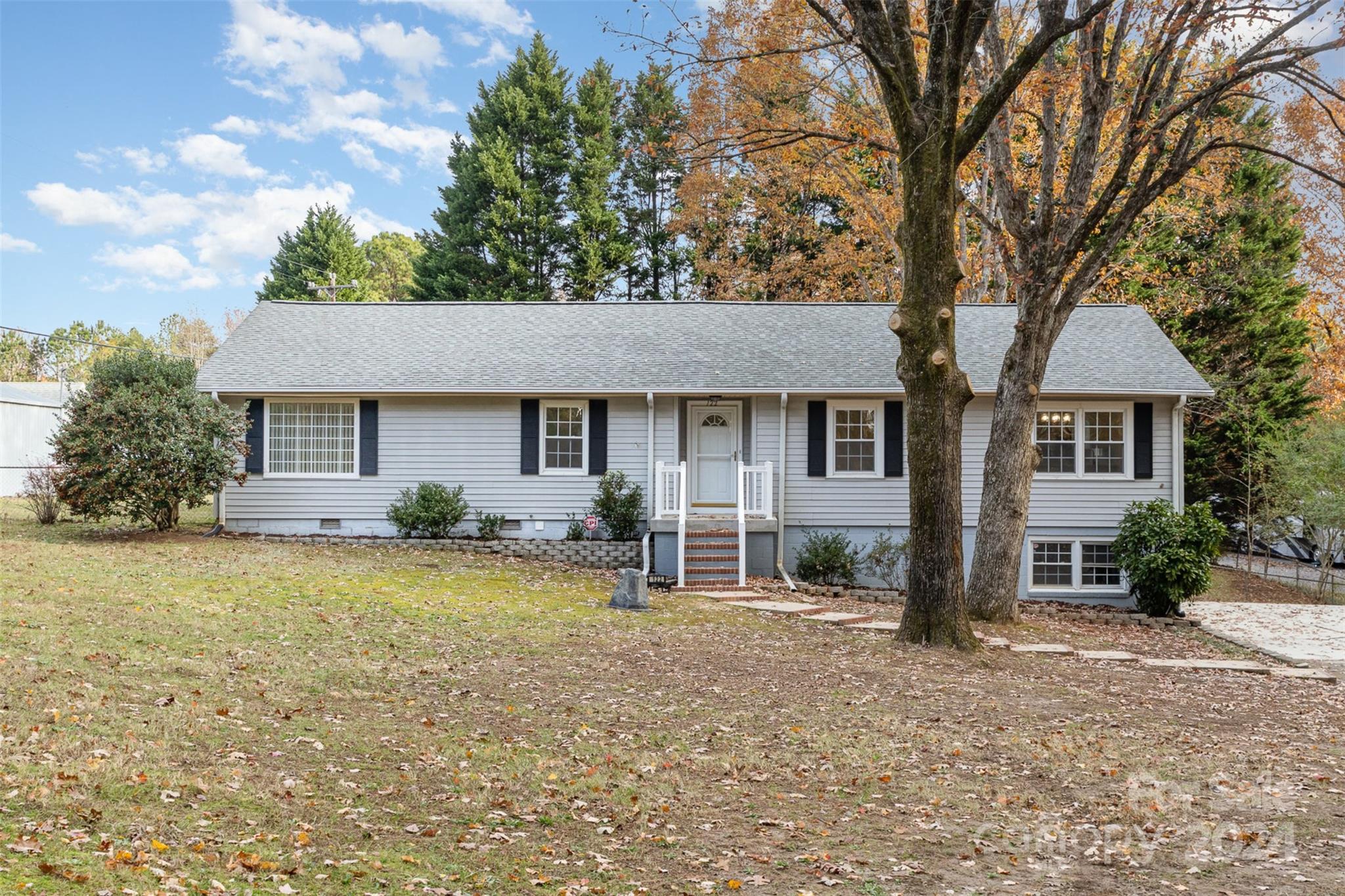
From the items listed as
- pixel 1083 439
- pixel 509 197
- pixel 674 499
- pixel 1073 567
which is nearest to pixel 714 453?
pixel 674 499

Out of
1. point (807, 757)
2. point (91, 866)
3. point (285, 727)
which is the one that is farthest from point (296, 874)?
point (807, 757)

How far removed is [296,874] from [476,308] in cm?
1595

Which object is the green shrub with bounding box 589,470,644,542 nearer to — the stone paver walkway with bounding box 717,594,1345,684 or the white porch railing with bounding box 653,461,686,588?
the white porch railing with bounding box 653,461,686,588

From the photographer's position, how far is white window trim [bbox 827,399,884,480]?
1562 cm

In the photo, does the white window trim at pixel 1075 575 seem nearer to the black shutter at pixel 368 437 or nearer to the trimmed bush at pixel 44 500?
the black shutter at pixel 368 437

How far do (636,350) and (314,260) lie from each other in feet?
91.0

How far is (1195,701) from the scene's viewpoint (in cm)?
792

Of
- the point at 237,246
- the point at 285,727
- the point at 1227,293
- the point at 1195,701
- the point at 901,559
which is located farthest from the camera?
the point at 237,246

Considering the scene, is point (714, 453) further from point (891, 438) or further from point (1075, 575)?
point (1075, 575)

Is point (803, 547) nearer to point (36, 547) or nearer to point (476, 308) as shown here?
point (476, 308)

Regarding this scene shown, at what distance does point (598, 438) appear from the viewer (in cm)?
1579

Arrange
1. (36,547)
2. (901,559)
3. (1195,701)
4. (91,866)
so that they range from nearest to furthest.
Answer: (91,866), (1195,701), (36,547), (901,559)

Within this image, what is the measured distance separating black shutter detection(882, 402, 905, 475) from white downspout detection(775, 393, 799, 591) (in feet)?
5.68

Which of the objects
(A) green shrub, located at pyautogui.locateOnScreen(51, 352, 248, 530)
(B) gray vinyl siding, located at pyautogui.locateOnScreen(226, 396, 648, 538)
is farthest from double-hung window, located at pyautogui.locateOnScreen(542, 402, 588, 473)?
(A) green shrub, located at pyautogui.locateOnScreen(51, 352, 248, 530)
